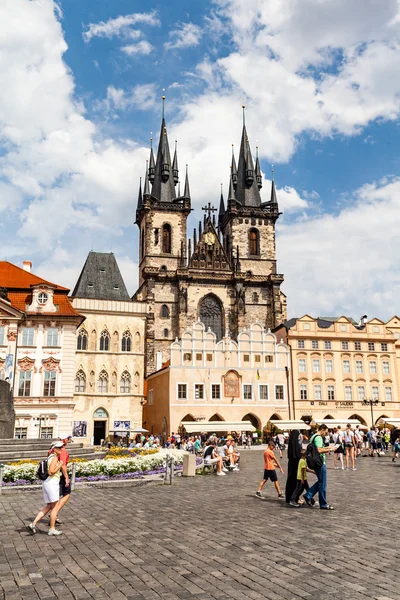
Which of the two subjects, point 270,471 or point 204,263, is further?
point 204,263

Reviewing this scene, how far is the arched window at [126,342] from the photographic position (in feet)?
173

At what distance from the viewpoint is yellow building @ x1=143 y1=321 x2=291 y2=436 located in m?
48.5

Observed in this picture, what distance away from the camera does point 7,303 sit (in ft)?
116

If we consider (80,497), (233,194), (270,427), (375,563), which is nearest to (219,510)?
(80,497)

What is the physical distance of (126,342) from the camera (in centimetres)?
5284

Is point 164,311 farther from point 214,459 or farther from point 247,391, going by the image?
point 214,459

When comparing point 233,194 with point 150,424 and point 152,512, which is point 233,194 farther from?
point 152,512

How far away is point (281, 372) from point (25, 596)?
4723cm

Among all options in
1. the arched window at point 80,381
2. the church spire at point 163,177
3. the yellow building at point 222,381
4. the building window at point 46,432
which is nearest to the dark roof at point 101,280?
the arched window at point 80,381

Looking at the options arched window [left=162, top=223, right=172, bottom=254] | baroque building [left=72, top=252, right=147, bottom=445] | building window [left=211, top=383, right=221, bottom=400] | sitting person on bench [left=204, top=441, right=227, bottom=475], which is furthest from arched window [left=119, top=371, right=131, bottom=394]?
sitting person on bench [left=204, top=441, right=227, bottom=475]

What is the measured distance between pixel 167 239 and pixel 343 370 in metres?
26.8

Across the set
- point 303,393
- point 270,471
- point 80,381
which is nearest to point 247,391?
point 303,393

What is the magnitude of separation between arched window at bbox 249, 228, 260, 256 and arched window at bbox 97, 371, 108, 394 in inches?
1064

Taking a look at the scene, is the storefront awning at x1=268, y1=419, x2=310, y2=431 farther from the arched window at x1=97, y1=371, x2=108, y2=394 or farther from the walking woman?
the walking woman
